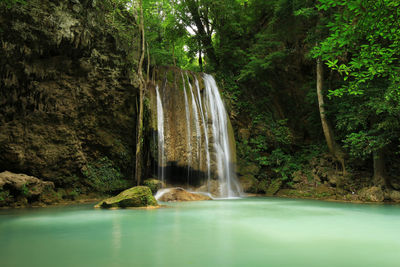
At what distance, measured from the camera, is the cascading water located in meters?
11.2

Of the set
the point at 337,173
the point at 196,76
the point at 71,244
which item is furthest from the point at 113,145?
the point at 337,173

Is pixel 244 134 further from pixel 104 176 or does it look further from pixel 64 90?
pixel 64 90

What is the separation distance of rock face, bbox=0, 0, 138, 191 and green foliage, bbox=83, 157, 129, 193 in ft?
0.62

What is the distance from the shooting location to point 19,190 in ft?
24.3

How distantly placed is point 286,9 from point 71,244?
575 inches

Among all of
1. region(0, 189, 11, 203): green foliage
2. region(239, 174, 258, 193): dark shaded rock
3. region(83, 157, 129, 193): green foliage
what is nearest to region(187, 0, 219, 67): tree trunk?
region(239, 174, 258, 193): dark shaded rock

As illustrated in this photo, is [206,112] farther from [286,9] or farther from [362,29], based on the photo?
[362,29]

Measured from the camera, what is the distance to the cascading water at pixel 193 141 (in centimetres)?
1117

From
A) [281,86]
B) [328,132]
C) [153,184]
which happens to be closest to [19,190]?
[153,184]

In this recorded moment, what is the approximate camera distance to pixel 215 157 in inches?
472

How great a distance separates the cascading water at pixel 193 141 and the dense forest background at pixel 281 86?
1.15m

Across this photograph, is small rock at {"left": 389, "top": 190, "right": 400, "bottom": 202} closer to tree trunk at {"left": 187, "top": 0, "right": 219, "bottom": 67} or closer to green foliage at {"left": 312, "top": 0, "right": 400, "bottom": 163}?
green foliage at {"left": 312, "top": 0, "right": 400, "bottom": 163}

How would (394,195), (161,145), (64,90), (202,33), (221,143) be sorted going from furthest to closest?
(202,33), (221,143), (161,145), (394,195), (64,90)

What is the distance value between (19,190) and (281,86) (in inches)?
543
